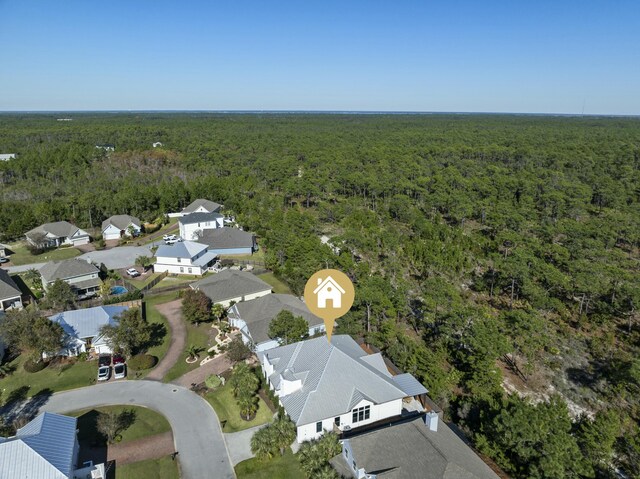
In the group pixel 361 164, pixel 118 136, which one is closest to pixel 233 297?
pixel 361 164

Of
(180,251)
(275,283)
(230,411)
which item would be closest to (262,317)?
(230,411)

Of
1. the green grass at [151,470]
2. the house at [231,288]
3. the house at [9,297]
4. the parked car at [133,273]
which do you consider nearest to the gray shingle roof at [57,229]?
the parked car at [133,273]

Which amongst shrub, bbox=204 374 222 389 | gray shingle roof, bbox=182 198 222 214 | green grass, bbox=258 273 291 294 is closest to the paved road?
shrub, bbox=204 374 222 389

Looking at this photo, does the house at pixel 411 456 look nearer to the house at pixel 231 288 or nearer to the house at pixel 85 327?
the house at pixel 85 327

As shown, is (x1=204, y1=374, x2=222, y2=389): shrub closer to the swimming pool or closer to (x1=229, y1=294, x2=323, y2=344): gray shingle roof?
(x1=229, y1=294, x2=323, y2=344): gray shingle roof

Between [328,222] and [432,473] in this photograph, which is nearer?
[432,473]

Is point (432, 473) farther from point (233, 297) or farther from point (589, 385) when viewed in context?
point (233, 297)

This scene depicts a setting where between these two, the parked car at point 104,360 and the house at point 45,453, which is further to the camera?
the parked car at point 104,360
